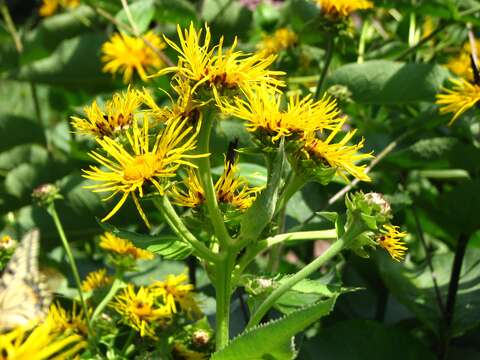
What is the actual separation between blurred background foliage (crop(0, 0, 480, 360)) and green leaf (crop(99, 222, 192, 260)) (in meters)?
0.28

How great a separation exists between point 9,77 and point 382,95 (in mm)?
926

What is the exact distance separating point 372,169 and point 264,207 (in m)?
0.65

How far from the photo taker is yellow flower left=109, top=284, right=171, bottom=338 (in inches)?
36.2

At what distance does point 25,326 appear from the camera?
60cm

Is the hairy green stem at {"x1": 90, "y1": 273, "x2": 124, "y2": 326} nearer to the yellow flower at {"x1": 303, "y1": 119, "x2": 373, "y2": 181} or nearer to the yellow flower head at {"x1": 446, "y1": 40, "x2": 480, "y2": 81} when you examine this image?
the yellow flower at {"x1": 303, "y1": 119, "x2": 373, "y2": 181}

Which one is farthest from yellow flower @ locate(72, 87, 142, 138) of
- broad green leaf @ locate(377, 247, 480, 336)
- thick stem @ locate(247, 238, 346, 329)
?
broad green leaf @ locate(377, 247, 480, 336)

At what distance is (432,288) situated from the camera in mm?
1246

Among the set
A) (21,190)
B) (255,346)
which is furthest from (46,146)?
(255,346)

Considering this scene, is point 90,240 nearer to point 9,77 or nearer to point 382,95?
point 9,77

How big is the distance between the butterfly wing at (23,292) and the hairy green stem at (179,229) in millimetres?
121

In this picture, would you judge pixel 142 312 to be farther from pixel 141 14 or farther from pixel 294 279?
pixel 141 14

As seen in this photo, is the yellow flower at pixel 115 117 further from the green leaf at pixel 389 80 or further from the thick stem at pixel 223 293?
→ the green leaf at pixel 389 80

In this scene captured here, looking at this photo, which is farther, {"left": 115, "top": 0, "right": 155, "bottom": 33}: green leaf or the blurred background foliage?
{"left": 115, "top": 0, "right": 155, "bottom": 33}: green leaf

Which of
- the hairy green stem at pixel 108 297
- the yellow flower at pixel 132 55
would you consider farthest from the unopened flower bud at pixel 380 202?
the yellow flower at pixel 132 55
